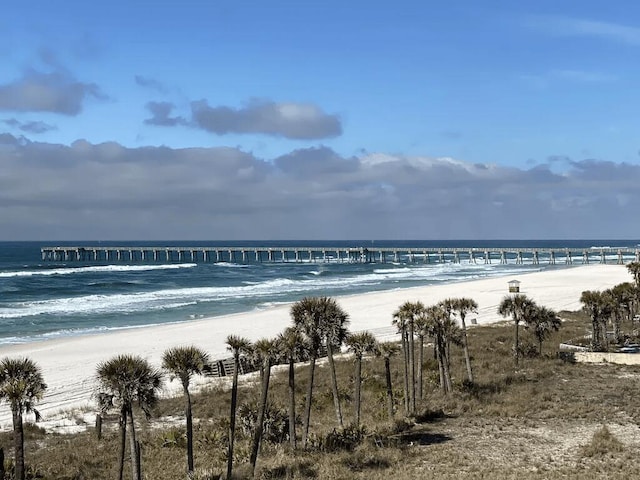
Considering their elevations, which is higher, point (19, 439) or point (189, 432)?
point (19, 439)

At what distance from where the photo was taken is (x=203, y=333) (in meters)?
39.8

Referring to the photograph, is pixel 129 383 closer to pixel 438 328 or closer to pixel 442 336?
pixel 438 328

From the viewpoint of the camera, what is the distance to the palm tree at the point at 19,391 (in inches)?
456

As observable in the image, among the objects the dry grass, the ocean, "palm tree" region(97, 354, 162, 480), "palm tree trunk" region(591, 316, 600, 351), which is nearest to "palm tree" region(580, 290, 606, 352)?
"palm tree trunk" region(591, 316, 600, 351)

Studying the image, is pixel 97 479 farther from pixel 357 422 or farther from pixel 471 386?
pixel 471 386

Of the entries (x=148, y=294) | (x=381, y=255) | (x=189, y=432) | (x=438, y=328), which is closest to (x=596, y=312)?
(x=438, y=328)

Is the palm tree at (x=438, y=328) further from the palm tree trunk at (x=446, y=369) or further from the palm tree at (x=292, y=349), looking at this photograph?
the palm tree at (x=292, y=349)

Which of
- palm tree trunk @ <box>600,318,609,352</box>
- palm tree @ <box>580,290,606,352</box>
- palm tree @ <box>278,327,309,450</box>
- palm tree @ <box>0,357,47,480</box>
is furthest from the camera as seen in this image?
palm tree trunk @ <box>600,318,609,352</box>

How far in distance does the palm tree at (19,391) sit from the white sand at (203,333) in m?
10.4

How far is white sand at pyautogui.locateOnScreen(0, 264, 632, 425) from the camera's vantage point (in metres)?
26.9

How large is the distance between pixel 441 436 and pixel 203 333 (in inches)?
972

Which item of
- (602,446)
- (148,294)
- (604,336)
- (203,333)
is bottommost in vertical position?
(602,446)

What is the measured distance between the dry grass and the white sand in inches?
232

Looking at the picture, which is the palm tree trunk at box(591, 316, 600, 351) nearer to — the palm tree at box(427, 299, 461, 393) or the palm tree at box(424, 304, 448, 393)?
the palm tree at box(427, 299, 461, 393)
